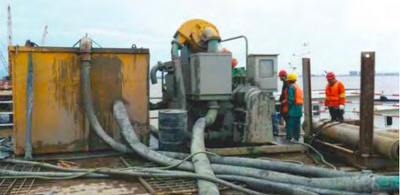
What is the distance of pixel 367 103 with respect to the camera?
6473 mm

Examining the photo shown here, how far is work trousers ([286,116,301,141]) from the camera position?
8500 millimetres

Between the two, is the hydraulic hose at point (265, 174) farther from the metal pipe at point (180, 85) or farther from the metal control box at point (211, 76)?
the metal control box at point (211, 76)

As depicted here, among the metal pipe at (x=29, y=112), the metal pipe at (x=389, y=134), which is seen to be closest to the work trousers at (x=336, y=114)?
the metal pipe at (x=389, y=134)

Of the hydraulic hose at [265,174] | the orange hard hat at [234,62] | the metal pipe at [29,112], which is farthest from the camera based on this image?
the orange hard hat at [234,62]

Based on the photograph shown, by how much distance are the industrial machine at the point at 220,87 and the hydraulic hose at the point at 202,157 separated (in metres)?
0.35

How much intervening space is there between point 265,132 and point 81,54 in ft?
11.9

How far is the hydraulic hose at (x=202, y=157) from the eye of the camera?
5162 mm

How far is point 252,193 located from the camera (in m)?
5.20

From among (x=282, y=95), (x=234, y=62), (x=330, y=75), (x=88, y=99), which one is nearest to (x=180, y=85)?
(x=88, y=99)

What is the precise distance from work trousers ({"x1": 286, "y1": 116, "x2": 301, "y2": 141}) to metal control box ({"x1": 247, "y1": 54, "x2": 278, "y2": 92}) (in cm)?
77

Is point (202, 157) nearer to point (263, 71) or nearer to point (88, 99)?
point (88, 99)

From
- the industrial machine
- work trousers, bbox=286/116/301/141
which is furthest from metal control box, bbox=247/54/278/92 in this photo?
work trousers, bbox=286/116/301/141

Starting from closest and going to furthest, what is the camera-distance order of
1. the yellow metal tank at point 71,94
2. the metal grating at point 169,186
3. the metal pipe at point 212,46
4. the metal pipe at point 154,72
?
1. the metal grating at point 169,186
2. the yellow metal tank at point 71,94
3. the metal pipe at point 212,46
4. the metal pipe at point 154,72

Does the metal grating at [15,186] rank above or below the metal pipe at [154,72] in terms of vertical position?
below
